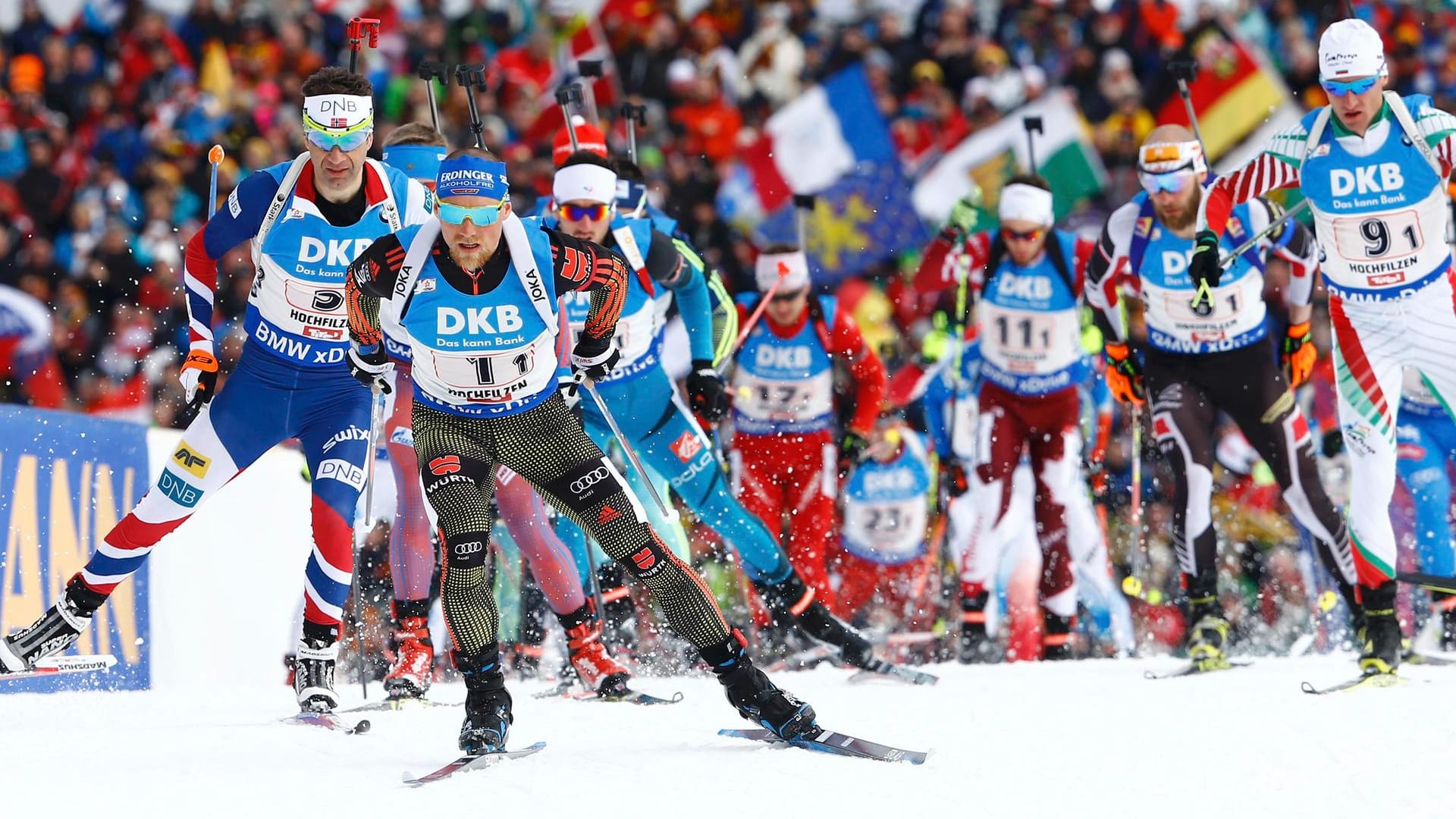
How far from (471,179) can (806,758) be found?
6.65 feet

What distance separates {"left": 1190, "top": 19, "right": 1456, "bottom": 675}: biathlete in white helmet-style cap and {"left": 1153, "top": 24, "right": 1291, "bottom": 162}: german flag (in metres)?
6.65

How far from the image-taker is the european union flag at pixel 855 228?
13.1 m

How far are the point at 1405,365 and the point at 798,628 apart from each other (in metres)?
2.73

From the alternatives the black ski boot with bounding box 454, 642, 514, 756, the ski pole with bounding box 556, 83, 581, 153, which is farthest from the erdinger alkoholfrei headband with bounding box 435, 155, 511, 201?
the ski pole with bounding box 556, 83, 581, 153

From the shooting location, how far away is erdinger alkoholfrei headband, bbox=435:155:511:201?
5.04 meters

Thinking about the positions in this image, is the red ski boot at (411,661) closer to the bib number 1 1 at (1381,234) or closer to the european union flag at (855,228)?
the bib number 1 1 at (1381,234)

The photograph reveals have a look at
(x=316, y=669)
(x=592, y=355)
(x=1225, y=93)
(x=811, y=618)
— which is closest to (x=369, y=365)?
(x=592, y=355)

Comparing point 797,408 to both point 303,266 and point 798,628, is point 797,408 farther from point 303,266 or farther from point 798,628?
point 303,266

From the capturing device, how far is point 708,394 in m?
7.04

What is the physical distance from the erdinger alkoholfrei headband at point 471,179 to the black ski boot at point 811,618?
2.66 m

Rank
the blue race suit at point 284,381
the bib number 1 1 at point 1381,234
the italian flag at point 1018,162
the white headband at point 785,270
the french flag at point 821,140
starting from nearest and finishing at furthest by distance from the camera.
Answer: the blue race suit at point 284,381 < the bib number 1 1 at point 1381,234 < the white headband at point 785,270 < the italian flag at point 1018,162 < the french flag at point 821,140

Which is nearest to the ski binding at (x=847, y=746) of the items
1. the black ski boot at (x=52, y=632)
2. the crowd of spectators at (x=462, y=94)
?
the black ski boot at (x=52, y=632)

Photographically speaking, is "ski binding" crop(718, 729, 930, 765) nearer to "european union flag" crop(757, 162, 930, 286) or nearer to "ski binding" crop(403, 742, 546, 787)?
"ski binding" crop(403, 742, 546, 787)

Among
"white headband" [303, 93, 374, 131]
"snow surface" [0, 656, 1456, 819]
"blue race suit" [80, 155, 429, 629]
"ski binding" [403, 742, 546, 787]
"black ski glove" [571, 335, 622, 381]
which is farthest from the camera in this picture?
"blue race suit" [80, 155, 429, 629]
